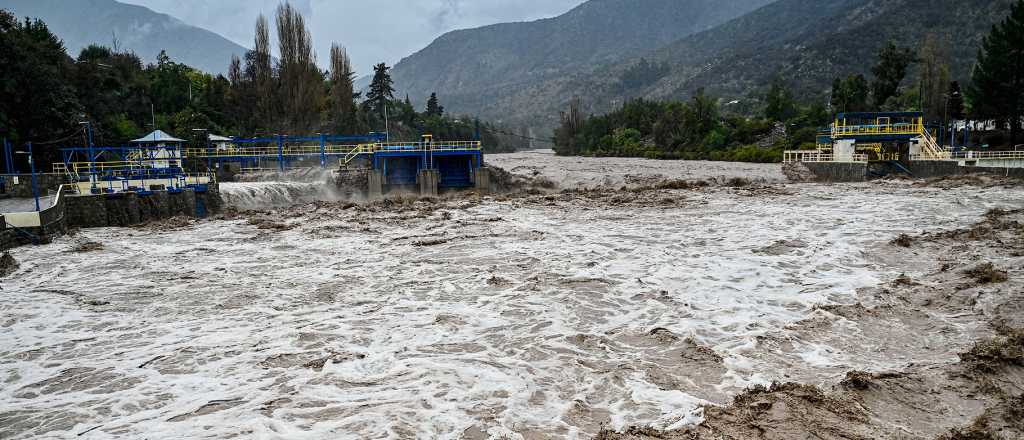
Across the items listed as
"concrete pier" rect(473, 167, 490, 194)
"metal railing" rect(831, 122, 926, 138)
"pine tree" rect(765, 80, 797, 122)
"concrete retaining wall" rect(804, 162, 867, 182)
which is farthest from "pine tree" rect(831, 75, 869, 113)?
"concrete pier" rect(473, 167, 490, 194)

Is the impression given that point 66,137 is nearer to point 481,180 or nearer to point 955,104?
point 481,180

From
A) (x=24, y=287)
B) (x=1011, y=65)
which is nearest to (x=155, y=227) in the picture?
(x=24, y=287)

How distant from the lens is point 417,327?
9719 mm

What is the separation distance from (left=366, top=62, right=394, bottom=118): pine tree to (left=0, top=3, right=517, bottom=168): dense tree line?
14 centimetres

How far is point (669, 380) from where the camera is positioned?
286 inches

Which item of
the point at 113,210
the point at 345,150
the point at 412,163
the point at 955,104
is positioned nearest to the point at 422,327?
the point at 113,210

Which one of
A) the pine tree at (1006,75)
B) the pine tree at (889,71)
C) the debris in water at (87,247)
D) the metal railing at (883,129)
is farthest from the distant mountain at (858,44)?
the debris in water at (87,247)

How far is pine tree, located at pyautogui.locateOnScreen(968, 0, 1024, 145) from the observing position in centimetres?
4219

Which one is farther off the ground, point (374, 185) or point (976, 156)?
point (976, 156)

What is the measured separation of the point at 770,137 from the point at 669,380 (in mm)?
65080

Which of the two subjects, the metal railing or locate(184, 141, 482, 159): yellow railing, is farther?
locate(184, 141, 482, 159): yellow railing

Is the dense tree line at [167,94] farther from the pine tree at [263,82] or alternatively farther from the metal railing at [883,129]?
the metal railing at [883,129]

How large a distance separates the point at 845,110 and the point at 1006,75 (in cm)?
1792

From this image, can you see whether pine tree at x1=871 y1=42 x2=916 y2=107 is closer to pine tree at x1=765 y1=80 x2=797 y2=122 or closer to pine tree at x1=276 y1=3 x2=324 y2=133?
pine tree at x1=765 y1=80 x2=797 y2=122
